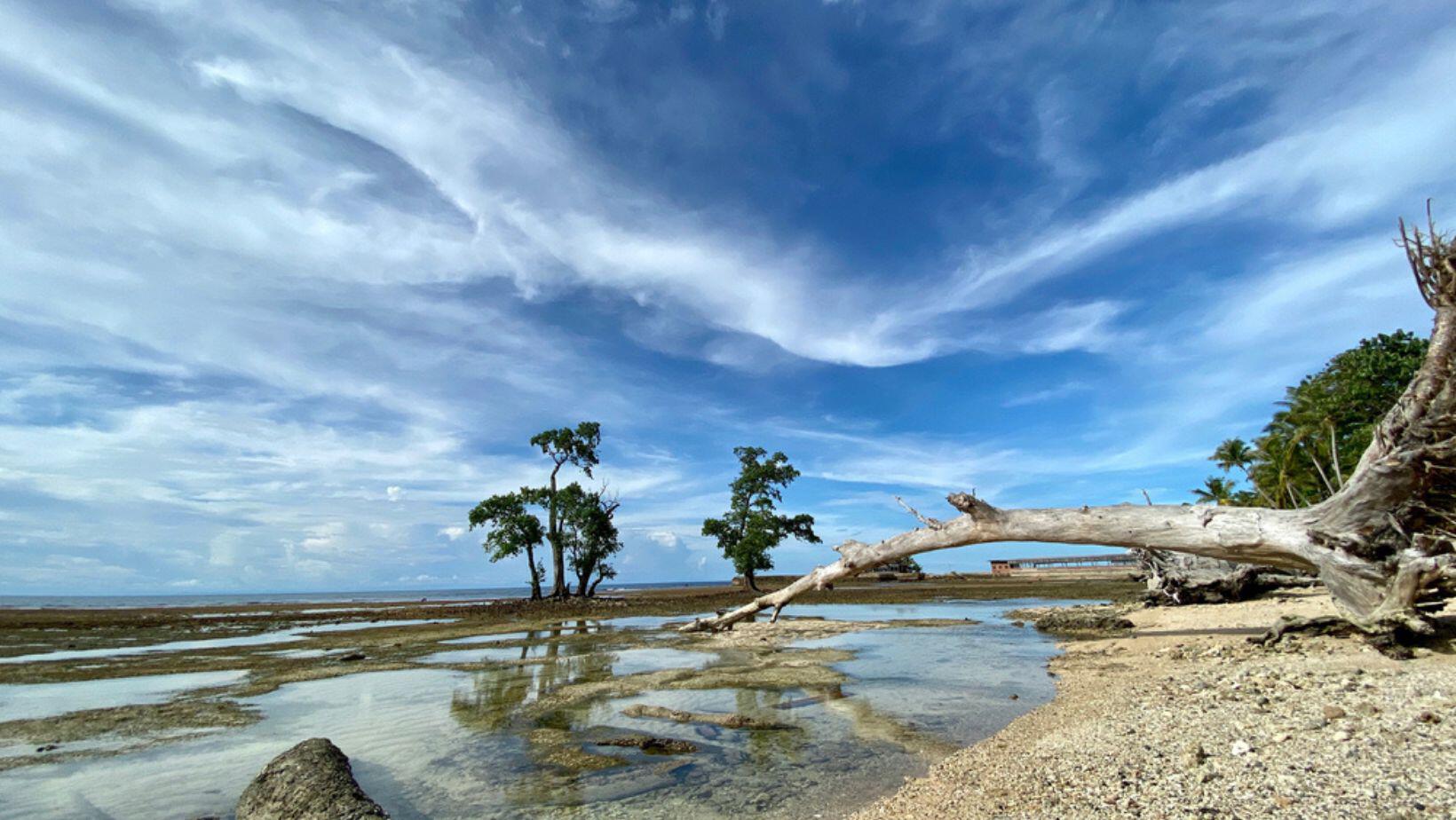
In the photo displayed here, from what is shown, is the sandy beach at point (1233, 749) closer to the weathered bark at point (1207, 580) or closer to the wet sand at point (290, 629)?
the weathered bark at point (1207, 580)

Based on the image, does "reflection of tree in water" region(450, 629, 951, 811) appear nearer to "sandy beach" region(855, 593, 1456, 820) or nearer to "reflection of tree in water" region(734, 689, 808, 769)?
"reflection of tree in water" region(734, 689, 808, 769)

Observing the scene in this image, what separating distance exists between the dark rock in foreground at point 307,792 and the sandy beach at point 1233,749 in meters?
4.32

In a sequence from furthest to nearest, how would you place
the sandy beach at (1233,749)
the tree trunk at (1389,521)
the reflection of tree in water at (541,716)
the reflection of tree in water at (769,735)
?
the tree trunk at (1389,521) < the reflection of tree in water at (769,735) < the reflection of tree in water at (541,716) < the sandy beach at (1233,749)

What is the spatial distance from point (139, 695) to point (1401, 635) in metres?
19.6

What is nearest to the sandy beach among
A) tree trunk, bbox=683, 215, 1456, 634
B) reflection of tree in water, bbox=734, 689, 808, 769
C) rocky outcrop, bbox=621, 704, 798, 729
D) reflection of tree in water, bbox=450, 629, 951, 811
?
tree trunk, bbox=683, 215, 1456, 634

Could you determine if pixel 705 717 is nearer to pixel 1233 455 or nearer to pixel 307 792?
pixel 307 792

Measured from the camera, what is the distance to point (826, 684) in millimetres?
11219

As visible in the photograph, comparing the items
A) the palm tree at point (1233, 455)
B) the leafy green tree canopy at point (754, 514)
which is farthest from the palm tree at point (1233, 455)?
the leafy green tree canopy at point (754, 514)

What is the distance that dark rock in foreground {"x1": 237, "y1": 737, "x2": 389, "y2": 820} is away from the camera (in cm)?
533

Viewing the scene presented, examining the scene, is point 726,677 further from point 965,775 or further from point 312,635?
point 312,635

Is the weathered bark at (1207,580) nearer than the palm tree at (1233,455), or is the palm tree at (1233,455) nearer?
the weathered bark at (1207,580)

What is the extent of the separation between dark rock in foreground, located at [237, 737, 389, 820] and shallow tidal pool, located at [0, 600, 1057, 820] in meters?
0.48

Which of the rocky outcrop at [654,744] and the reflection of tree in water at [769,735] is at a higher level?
the rocky outcrop at [654,744]

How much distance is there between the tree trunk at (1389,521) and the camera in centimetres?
838
